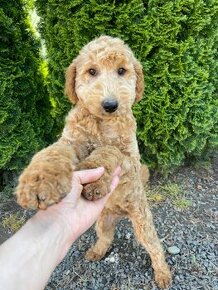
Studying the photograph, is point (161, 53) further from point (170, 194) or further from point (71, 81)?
point (170, 194)

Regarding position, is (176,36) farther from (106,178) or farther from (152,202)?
(106,178)

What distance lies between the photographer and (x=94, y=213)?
8.15 feet

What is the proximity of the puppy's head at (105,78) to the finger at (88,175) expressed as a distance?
0.50m

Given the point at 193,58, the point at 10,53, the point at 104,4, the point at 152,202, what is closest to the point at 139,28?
the point at 104,4

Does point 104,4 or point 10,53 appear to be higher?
point 104,4

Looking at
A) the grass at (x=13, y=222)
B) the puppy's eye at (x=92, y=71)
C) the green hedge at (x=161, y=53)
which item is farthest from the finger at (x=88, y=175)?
the grass at (x=13, y=222)

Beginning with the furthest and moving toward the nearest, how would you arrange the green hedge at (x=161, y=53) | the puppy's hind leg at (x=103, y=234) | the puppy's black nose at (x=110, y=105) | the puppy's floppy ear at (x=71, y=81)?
the green hedge at (x=161, y=53) < the puppy's hind leg at (x=103, y=234) < the puppy's floppy ear at (x=71, y=81) < the puppy's black nose at (x=110, y=105)

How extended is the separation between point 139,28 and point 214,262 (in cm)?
224

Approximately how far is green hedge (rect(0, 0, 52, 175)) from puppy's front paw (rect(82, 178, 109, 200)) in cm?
199

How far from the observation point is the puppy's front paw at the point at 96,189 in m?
2.32

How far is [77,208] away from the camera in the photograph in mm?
2398

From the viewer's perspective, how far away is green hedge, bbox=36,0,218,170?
12.8 ft

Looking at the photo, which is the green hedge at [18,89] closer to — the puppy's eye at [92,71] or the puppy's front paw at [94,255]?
the puppy's front paw at [94,255]

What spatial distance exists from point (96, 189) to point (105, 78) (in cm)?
86
